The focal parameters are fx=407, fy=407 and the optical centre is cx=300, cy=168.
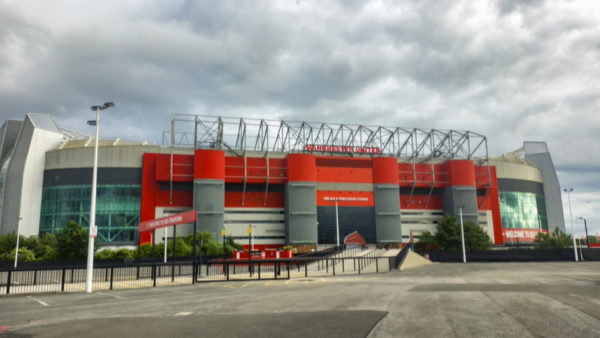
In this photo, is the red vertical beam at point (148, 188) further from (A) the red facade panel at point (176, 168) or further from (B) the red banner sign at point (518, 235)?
(B) the red banner sign at point (518, 235)

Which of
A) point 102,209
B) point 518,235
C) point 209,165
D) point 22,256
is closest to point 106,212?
point 102,209

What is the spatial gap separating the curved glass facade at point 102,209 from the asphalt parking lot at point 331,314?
55259mm

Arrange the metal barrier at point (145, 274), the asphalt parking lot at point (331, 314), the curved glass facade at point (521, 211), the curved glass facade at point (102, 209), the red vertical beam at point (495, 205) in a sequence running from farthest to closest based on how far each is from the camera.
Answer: the curved glass facade at point (521, 211) → the red vertical beam at point (495, 205) → the curved glass facade at point (102, 209) → the metal barrier at point (145, 274) → the asphalt parking lot at point (331, 314)

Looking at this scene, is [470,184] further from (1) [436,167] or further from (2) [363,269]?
(2) [363,269]

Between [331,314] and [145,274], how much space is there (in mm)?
22280

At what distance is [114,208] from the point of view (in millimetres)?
69875

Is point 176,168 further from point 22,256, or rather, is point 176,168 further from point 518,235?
point 518,235

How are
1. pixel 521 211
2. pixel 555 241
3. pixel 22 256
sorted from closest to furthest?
pixel 22 256 < pixel 555 241 < pixel 521 211

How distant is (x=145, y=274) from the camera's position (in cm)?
2986

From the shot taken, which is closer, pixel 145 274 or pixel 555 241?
pixel 145 274

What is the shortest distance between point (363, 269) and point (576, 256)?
3123 centimetres

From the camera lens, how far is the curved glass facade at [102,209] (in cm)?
6919

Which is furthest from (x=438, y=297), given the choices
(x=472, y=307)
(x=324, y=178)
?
(x=324, y=178)

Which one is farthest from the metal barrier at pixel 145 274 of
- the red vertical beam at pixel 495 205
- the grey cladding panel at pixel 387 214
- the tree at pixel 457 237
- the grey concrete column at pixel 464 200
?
the red vertical beam at pixel 495 205
